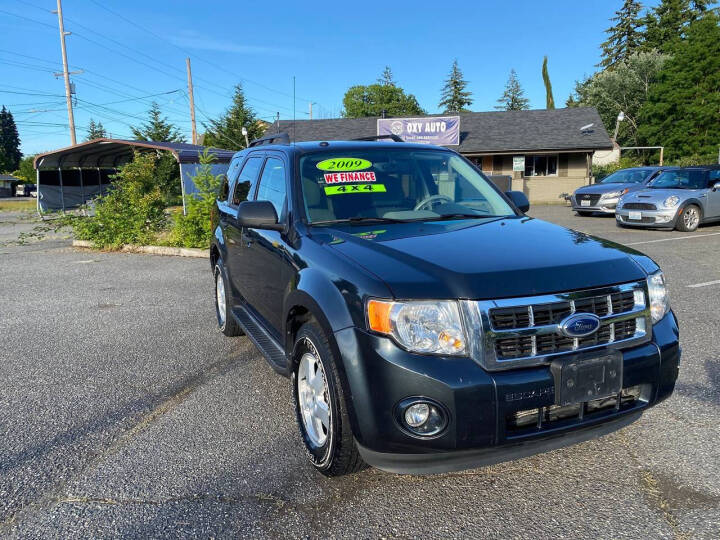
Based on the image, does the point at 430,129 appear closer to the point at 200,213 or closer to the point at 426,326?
the point at 200,213

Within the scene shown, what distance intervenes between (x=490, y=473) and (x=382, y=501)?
64 centimetres

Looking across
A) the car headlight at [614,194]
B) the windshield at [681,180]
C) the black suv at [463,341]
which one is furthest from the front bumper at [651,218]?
the black suv at [463,341]

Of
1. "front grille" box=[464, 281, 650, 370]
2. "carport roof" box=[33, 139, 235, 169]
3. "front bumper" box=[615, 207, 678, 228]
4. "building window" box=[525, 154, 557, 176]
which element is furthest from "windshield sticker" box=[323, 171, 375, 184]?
"building window" box=[525, 154, 557, 176]

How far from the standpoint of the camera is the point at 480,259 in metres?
2.70

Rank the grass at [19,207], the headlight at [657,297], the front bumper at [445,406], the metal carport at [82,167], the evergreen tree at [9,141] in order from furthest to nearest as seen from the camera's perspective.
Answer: the evergreen tree at [9,141], the grass at [19,207], the metal carport at [82,167], the headlight at [657,297], the front bumper at [445,406]

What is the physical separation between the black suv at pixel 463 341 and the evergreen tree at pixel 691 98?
153ft

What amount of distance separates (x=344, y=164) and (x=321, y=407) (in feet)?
5.89

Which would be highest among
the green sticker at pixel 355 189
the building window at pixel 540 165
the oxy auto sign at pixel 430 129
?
the oxy auto sign at pixel 430 129

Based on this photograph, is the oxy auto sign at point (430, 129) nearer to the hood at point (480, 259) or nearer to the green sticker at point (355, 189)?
the green sticker at point (355, 189)

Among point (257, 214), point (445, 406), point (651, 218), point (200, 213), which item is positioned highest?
point (257, 214)

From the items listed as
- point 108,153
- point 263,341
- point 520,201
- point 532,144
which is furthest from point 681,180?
point 108,153

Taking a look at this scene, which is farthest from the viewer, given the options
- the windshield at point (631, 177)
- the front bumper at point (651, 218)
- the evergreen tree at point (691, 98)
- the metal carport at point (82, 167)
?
the evergreen tree at point (691, 98)

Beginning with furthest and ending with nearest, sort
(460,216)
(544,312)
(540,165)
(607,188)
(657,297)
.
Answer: (540,165) < (607,188) < (460,216) < (657,297) < (544,312)

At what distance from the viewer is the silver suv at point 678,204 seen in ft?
44.5
